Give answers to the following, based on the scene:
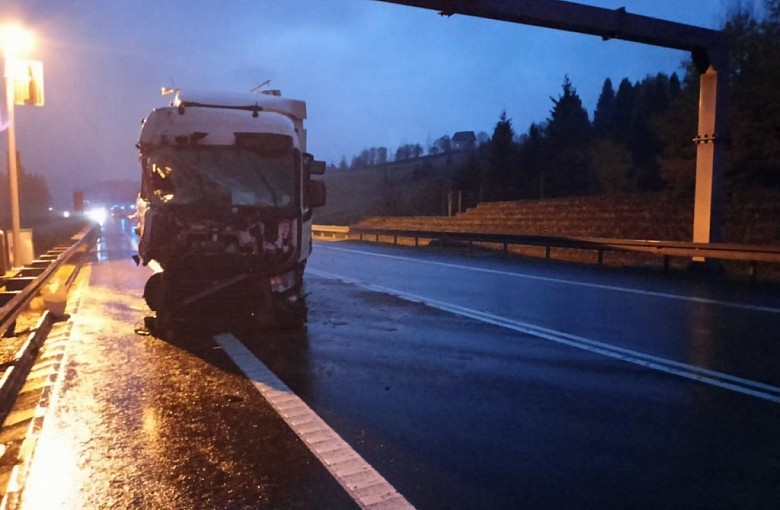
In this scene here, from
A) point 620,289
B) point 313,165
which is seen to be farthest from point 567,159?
point 313,165

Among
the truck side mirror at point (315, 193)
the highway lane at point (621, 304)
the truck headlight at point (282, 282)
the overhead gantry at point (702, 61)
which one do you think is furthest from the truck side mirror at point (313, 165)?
the overhead gantry at point (702, 61)

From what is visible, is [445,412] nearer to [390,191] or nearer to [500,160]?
[500,160]

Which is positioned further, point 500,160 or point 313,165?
point 500,160

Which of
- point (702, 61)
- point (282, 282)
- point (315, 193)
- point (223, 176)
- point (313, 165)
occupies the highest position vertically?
point (702, 61)

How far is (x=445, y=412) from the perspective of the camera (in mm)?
5941

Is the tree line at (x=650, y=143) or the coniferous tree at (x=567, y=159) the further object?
the coniferous tree at (x=567, y=159)

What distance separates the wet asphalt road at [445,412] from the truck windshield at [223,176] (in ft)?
6.27

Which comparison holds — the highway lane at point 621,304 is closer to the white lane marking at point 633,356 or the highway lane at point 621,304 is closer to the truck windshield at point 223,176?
the white lane marking at point 633,356

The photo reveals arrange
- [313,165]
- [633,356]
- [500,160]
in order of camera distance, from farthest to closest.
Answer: [500,160] → [313,165] → [633,356]

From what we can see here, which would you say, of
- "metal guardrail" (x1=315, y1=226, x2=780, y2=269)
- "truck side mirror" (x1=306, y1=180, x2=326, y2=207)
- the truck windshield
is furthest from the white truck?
"metal guardrail" (x1=315, y1=226, x2=780, y2=269)

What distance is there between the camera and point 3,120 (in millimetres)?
19359

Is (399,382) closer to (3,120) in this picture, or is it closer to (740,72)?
(3,120)

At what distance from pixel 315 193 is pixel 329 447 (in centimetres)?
584

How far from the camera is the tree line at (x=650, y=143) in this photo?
24.8 meters
